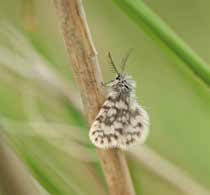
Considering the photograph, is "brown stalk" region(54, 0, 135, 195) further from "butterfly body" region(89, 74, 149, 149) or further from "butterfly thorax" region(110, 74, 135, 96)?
"butterfly thorax" region(110, 74, 135, 96)

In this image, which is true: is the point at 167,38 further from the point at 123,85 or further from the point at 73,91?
the point at 73,91

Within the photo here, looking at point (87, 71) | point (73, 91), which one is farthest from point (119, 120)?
point (73, 91)

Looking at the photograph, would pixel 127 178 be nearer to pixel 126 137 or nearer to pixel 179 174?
pixel 126 137

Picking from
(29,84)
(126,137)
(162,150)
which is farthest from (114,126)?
(162,150)

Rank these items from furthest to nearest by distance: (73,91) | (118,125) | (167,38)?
(73,91)
(118,125)
(167,38)

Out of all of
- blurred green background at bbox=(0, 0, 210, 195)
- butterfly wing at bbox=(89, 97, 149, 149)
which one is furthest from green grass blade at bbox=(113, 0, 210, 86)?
butterfly wing at bbox=(89, 97, 149, 149)

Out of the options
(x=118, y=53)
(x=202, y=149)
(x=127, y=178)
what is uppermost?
(x=118, y=53)
